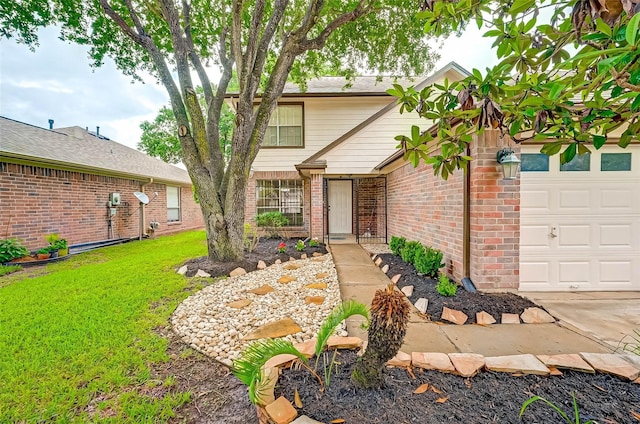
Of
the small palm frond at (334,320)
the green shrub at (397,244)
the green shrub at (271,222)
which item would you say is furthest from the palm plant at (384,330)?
the green shrub at (271,222)

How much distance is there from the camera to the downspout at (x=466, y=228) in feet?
13.3

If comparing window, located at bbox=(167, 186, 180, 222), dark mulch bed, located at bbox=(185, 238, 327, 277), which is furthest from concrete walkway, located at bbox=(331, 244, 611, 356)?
window, located at bbox=(167, 186, 180, 222)

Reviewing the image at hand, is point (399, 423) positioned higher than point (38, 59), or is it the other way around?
point (38, 59)

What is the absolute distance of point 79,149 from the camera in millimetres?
9711

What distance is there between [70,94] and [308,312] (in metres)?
27.1

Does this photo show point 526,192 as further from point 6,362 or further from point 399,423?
point 6,362

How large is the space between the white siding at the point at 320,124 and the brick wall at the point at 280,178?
21 centimetres

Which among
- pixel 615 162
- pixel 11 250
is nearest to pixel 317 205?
pixel 615 162

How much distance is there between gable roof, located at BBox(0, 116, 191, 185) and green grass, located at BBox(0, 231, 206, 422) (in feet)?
11.2

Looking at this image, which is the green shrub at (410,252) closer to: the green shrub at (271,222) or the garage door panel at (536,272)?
the garage door panel at (536,272)

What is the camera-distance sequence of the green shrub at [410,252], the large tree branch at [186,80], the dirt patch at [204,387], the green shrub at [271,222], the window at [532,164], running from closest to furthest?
the dirt patch at [204,387]
the window at [532,164]
the large tree branch at [186,80]
the green shrub at [410,252]
the green shrub at [271,222]

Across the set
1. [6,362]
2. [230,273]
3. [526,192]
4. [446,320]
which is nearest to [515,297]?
[446,320]

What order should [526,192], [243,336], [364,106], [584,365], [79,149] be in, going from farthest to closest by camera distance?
1. [364,106]
2. [79,149]
3. [526,192]
4. [243,336]
5. [584,365]

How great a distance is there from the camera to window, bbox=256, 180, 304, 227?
1077cm
